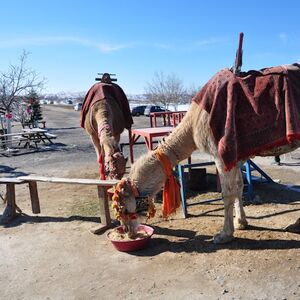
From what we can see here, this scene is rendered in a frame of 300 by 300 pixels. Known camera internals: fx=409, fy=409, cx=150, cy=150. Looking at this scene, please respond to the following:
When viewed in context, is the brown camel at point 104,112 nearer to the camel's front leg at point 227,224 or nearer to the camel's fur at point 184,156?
the camel's fur at point 184,156

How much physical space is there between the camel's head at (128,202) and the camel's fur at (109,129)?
2.01 feet

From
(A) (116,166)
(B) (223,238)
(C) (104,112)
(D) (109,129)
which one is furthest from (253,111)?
(C) (104,112)

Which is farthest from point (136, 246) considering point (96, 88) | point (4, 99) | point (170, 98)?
point (170, 98)

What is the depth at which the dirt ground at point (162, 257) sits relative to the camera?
3699mm

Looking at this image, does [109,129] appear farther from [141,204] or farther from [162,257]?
[162,257]

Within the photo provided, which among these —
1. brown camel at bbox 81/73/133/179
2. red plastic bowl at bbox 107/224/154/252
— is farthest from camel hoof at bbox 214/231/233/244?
brown camel at bbox 81/73/133/179

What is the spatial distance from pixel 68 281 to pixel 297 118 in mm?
2773

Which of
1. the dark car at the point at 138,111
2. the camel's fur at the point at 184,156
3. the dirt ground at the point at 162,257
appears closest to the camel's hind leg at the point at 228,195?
the camel's fur at the point at 184,156

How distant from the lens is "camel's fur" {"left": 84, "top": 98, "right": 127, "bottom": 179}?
4.96m

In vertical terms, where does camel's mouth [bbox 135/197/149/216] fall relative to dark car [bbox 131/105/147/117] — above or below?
below

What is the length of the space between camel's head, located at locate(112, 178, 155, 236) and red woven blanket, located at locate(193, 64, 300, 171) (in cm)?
96

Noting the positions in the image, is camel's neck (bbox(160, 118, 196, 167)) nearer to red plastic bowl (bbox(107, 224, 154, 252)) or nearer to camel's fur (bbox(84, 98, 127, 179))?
camel's fur (bbox(84, 98, 127, 179))

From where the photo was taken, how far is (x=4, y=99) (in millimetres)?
20359

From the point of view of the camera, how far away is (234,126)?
13.6 ft
